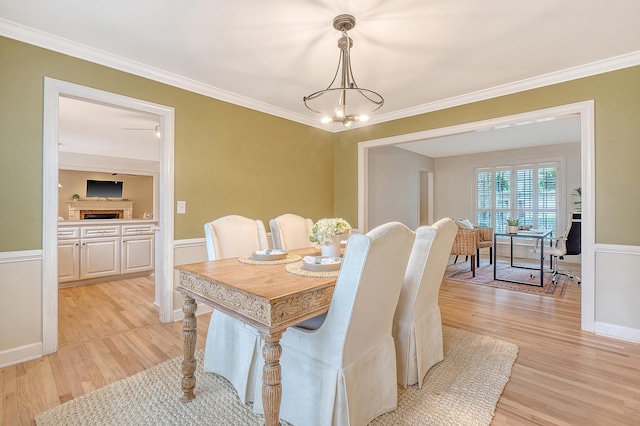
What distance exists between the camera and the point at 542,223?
6.56m

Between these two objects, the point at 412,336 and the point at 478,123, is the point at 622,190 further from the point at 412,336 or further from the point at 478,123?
the point at 412,336

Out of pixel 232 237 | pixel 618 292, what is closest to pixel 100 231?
pixel 232 237

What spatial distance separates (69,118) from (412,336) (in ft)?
16.2

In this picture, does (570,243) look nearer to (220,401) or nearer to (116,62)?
(220,401)

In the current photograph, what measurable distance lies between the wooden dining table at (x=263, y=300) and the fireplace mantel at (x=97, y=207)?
306 inches

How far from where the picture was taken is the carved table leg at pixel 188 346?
1742mm

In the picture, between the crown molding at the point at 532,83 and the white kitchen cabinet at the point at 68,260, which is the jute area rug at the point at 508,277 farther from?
the white kitchen cabinet at the point at 68,260

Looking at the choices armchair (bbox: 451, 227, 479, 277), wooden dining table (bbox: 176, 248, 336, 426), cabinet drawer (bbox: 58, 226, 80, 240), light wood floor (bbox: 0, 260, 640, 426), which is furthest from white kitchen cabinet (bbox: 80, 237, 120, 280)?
armchair (bbox: 451, 227, 479, 277)

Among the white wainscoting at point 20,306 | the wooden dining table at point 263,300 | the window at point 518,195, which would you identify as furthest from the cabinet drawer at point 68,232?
the window at point 518,195

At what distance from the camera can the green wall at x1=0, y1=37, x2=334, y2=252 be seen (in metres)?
2.22

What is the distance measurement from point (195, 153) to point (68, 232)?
8.64 ft

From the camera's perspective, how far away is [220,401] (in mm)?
1783

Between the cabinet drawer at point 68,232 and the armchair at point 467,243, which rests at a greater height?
the cabinet drawer at point 68,232

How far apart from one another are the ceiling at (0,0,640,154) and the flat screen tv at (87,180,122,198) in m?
6.41
